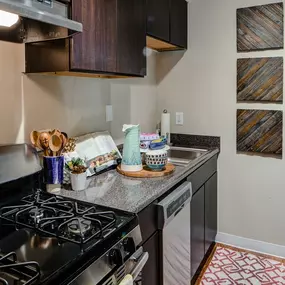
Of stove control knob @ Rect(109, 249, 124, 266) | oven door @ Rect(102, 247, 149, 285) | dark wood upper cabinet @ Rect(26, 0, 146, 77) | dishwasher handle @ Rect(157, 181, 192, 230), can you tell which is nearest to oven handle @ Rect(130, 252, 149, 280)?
oven door @ Rect(102, 247, 149, 285)

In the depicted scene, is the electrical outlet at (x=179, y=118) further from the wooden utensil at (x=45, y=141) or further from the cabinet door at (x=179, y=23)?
the wooden utensil at (x=45, y=141)

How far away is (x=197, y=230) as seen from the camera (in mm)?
2234

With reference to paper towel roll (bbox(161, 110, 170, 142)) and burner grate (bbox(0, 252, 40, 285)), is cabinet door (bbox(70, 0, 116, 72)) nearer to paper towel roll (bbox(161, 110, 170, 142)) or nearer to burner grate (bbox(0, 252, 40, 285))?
burner grate (bbox(0, 252, 40, 285))

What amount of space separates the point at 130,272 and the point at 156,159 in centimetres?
79

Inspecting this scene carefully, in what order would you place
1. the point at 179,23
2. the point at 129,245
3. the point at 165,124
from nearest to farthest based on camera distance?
the point at 129,245 < the point at 179,23 < the point at 165,124

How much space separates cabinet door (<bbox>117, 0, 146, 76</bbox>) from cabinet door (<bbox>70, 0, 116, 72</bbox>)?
0.06m

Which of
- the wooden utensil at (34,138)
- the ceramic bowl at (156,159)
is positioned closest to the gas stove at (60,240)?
the wooden utensil at (34,138)

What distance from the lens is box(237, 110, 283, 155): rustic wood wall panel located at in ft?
8.19

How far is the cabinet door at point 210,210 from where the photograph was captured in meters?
2.47

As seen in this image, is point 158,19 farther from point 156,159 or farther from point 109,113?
point 156,159

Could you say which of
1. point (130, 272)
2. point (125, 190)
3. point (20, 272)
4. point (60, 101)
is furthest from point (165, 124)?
point (20, 272)

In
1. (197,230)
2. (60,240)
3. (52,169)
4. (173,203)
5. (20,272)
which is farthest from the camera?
(197,230)

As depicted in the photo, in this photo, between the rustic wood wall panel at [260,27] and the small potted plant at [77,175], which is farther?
the rustic wood wall panel at [260,27]

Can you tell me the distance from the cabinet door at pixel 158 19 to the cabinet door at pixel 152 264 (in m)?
1.38
